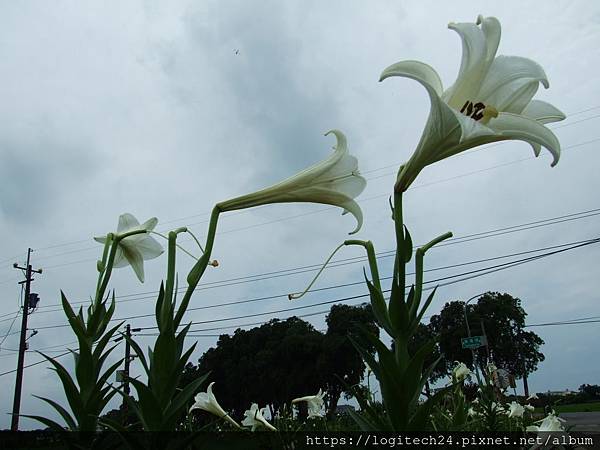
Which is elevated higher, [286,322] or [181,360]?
[286,322]

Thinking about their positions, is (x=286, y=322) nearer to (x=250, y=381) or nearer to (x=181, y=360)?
(x=250, y=381)

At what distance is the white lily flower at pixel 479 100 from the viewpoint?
1.25 m

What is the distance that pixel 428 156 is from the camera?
4.43 ft

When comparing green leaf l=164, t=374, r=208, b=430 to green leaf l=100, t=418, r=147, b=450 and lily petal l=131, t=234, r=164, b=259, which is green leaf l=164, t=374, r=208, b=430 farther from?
lily petal l=131, t=234, r=164, b=259

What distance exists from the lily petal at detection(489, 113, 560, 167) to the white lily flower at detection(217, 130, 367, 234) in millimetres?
495

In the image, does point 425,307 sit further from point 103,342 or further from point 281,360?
point 281,360

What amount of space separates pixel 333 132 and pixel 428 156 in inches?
16.9

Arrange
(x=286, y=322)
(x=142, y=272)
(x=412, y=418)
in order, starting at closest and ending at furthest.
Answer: (x=412, y=418)
(x=142, y=272)
(x=286, y=322)

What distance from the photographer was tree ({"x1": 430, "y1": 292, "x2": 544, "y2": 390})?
95.8 feet

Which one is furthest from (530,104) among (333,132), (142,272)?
(142,272)

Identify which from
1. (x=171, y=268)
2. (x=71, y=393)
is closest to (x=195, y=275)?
(x=171, y=268)

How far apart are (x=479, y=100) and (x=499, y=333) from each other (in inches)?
1232

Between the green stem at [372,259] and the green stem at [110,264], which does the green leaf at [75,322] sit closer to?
the green stem at [110,264]

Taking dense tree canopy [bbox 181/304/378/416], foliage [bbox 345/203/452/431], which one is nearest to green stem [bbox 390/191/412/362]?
foliage [bbox 345/203/452/431]
